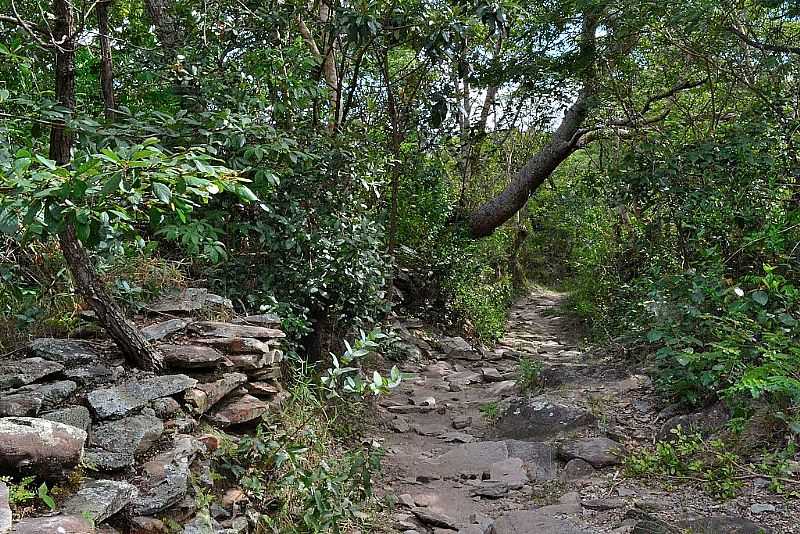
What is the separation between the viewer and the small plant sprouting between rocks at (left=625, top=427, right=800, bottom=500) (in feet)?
12.3

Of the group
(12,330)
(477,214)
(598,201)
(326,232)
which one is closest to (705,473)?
(326,232)

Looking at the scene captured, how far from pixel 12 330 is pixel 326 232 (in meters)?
2.65

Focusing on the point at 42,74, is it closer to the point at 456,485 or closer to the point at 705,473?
the point at 456,485

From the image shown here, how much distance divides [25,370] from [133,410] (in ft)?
1.89

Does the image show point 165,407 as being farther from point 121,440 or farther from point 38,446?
point 38,446

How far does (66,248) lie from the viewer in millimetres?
3188

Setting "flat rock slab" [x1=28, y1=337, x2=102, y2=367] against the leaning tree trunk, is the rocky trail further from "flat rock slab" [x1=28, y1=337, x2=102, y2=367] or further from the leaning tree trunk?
"flat rock slab" [x1=28, y1=337, x2=102, y2=367]

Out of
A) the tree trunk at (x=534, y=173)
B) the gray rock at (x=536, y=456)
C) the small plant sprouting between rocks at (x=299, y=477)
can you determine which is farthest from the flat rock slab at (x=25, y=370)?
the tree trunk at (x=534, y=173)

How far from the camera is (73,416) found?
2850 millimetres

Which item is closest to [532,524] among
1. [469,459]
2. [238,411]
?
[469,459]

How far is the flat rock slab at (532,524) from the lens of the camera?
3.70 meters

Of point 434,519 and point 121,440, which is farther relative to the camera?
point 434,519

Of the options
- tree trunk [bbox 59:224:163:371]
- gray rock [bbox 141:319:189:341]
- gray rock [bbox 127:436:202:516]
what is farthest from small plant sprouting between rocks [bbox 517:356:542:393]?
gray rock [bbox 127:436:202:516]

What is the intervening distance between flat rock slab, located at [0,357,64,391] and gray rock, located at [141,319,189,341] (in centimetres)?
60
